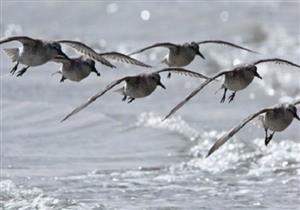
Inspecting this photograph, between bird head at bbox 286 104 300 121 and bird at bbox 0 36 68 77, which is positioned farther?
bird head at bbox 286 104 300 121

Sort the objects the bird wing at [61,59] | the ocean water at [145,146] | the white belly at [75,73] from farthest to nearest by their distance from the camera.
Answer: the ocean water at [145,146] < the white belly at [75,73] < the bird wing at [61,59]

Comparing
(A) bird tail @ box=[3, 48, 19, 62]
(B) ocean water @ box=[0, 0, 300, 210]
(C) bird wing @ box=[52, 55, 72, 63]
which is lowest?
(B) ocean water @ box=[0, 0, 300, 210]

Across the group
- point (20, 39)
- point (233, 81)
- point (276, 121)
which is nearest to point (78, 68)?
point (20, 39)

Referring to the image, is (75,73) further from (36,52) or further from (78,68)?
(36,52)

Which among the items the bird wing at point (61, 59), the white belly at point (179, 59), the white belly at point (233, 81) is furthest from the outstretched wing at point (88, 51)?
the white belly at point (233, 81)

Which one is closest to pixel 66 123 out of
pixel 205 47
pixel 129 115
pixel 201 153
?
pixel 129 115

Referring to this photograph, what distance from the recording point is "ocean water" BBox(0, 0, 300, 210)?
12.2 meters

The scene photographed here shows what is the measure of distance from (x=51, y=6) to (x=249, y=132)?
1738cm

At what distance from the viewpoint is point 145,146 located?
49.7 feet

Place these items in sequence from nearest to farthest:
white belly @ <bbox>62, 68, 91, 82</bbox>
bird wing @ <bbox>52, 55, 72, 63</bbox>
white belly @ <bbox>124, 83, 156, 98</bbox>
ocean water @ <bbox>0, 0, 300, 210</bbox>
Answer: bird wing @ <bbox>52, 55, 72, 63</bbox> → white belly @ <bbox>62, 68, 91, 82</bbox> → white belly @ <bbox>124, 83, 156, 98</bbox> → ocean water @ <bbox>0, 0, 300, 210</bbox>

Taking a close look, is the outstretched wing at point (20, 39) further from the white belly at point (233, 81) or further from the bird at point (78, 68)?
the white belly at point (233, 81)

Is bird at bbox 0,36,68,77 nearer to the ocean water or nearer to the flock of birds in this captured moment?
the flock of birds

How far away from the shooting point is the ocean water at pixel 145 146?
12.2 meters

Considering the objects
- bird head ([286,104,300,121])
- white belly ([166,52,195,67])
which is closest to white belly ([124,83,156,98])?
white belly ([166,52,195,67])
